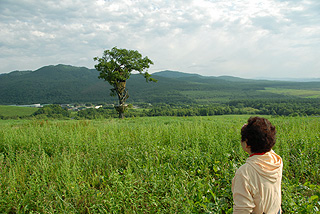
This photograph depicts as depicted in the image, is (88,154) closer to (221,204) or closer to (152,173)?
(152,173)

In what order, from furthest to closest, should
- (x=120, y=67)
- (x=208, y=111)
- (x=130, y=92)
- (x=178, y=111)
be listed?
(x=130, y=92) < (x=178, y=111) < (x=208, y=111) < (x=120, y=67)

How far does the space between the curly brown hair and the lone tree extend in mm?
21212

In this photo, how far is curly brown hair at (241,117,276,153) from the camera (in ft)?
6.59

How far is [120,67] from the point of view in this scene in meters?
23.8

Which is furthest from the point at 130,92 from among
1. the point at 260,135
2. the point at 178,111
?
the point at 260,135

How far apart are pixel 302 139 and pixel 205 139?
2.97 metres

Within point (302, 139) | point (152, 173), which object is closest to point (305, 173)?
point (302, 139)

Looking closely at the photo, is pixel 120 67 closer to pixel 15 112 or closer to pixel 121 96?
pixel 121 96

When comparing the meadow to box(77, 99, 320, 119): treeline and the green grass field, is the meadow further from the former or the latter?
the green grass field

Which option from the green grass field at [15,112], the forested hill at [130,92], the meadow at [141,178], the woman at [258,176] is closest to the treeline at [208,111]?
the green grass field at [15,112]

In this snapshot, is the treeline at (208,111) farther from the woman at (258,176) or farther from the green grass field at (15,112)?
the woman at (258,176)

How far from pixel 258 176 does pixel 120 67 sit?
2320 centimetres

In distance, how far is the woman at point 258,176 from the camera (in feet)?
6.41

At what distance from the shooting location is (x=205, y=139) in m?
6.62
